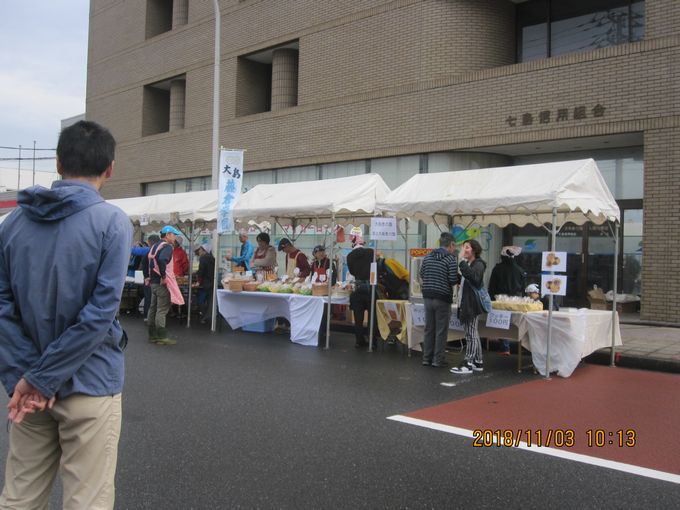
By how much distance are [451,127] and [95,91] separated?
1810 cm

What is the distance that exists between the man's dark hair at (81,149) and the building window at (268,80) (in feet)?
57.7

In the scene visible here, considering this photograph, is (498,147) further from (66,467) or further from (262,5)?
(66,467)

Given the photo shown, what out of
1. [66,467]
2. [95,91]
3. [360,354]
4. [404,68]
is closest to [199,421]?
[66,467]

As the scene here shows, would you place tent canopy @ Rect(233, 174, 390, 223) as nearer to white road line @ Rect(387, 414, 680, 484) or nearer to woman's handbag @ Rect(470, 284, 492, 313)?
woman's handbag @ Rect(470, 284, 492, 313)

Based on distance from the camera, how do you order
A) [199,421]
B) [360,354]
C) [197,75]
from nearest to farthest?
[199,421], [360,354], [197,75]

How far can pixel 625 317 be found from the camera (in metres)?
13.3

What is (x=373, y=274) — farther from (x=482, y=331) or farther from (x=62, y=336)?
(x=62, y=336)

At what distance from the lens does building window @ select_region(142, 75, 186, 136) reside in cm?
2364

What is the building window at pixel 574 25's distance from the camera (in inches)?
560

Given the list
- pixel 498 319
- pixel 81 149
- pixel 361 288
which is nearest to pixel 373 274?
pixel 361 288

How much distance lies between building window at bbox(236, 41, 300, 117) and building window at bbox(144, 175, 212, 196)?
275cm

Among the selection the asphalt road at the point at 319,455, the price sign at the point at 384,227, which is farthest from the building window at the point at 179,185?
the asphalt road at the point at 319,455

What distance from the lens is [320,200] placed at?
11.3 metres

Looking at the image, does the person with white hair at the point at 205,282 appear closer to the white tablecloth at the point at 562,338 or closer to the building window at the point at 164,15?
the white tablecloth at the point at 562,338
